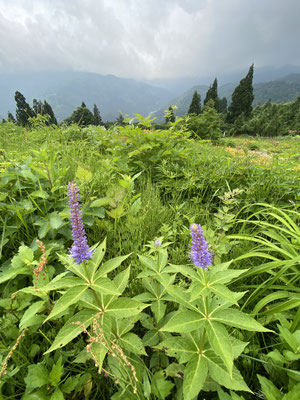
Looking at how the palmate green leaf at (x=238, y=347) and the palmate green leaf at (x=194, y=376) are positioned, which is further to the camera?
the palmate green leaf at (x=238, y=347)

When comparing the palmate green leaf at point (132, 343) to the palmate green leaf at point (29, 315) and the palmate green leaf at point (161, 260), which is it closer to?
the palmate green leaf at point (161, 260)

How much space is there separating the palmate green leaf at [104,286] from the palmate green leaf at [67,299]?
6 centimetres

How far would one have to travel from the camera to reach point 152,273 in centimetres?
134

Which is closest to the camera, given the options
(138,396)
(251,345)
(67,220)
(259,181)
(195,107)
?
(138,396)

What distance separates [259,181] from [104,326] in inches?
116

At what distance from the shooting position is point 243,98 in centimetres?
4412

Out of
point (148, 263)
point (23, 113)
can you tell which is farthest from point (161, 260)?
point (23, 113)

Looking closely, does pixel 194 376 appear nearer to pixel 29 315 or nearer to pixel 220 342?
pixel 220 342

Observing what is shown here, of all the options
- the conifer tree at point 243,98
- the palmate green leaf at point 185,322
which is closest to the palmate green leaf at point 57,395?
the palmate green leaf at point 185,322

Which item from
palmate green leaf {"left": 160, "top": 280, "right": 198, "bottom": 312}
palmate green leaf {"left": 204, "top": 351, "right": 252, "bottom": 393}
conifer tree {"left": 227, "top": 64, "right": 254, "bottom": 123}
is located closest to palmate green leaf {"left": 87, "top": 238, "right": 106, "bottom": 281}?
palmate green leaf {"left": 160, "top": 280, "right": 198, "bottom": 312}

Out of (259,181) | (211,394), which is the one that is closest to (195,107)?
(259,181)

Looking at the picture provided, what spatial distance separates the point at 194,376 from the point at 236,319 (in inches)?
13.3

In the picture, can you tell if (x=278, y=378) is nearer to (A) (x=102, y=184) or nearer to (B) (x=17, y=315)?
(B) (x=17, y=315)

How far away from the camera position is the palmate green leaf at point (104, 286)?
34.6 inches
